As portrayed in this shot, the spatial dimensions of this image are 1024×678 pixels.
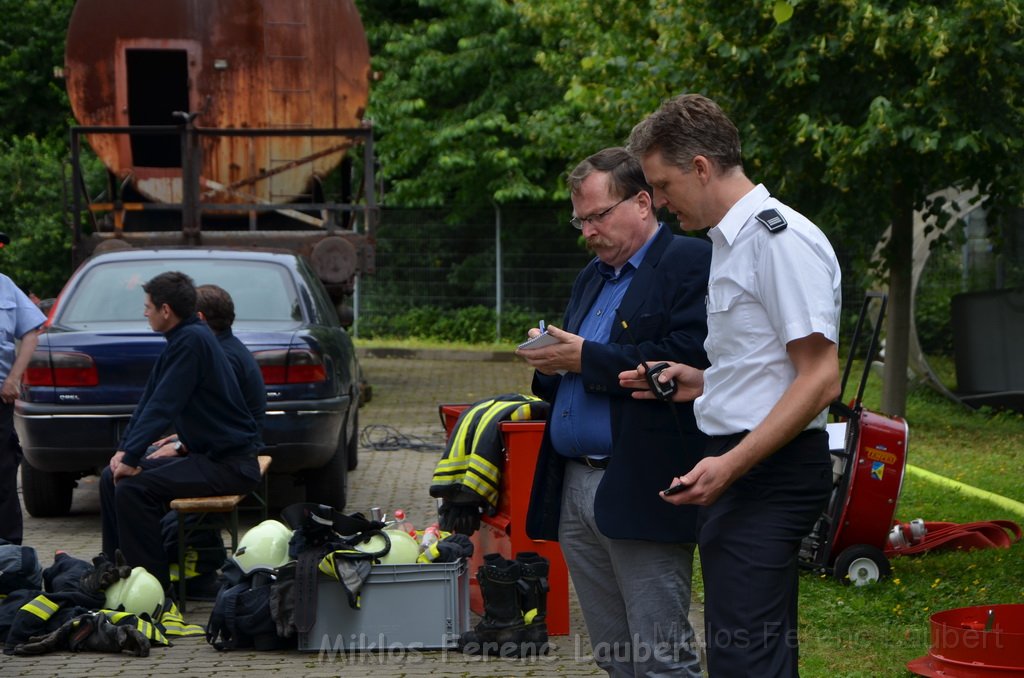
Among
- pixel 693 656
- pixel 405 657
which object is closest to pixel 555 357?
pixel 693 656

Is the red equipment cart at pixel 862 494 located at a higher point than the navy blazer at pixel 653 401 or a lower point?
lower

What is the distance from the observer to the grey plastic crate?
21.4 ft

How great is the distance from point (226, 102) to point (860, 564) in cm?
897

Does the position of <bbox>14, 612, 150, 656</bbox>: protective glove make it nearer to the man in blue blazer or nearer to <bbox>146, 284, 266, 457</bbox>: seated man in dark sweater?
<bbox>146, 284, 266, 457</bbox>: seated man in dark sweater

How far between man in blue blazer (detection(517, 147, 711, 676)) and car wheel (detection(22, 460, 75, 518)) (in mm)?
6333

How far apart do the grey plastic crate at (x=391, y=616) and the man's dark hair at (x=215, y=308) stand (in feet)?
7.07

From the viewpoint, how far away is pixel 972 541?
8102mm

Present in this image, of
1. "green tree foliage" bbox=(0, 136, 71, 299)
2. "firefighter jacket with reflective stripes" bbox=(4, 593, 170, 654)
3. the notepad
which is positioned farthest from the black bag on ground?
"green tree foliage" bbox=(0, 136, 71, 299)

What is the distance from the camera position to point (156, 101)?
49.2 ft

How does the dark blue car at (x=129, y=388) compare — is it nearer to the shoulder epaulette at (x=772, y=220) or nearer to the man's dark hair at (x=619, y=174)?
the man's dark hair at (x=619, y=174)

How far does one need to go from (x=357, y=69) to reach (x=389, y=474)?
4793mm

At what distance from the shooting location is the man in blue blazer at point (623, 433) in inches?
160

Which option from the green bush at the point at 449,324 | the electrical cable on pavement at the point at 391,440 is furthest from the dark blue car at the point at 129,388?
the green bush at the point at 449,324

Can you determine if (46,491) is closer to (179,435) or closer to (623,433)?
(179,435)
